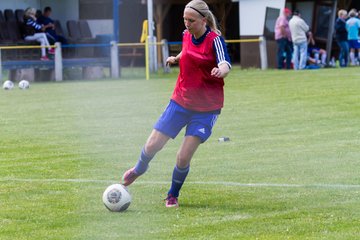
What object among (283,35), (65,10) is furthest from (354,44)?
(65,10)

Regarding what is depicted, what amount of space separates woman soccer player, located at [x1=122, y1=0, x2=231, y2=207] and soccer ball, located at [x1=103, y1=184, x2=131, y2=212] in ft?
1.41

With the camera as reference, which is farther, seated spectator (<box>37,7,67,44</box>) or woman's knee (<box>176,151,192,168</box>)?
seated spectator (<box>37,7,67,44</box>)

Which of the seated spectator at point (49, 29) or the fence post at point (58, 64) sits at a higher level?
the seated spectator at point (49, 29)

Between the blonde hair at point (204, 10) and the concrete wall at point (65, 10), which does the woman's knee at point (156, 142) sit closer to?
the blonde hair at point (204, 10)

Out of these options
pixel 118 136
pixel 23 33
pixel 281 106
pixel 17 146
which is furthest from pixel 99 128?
pixel 23 33

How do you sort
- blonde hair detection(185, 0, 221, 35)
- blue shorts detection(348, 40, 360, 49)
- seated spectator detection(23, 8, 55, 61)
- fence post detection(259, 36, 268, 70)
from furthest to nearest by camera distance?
blue shorts detection(348, 40, 360, 49) → fence post detection(259, 36, 268, 70) → seated spectator detection(23, 8, 55, 61) → blonde hair detection(185, 0, 221, 35)

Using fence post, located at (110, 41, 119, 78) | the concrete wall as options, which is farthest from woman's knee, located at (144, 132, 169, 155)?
the concrete wall

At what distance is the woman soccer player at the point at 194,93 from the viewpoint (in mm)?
9766

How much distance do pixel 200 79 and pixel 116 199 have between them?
1.36 metres

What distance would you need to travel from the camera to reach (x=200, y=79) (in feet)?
32.3

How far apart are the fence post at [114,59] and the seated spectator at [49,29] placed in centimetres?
174

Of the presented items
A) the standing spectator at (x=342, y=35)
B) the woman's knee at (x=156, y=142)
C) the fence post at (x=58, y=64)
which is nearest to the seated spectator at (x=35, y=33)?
the fence post at (x=58, y=64)

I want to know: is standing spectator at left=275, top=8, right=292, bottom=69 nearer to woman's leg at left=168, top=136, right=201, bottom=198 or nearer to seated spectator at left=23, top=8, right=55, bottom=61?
seated spectator at left=23, top=8, right=55, bottom=61

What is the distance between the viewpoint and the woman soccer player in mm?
9766
